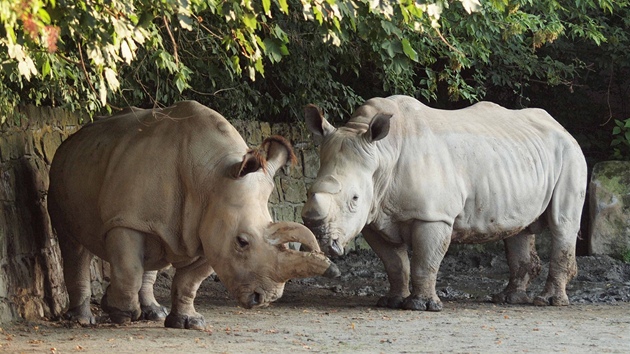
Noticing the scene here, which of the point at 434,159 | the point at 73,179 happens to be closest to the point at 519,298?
the point at 434,159

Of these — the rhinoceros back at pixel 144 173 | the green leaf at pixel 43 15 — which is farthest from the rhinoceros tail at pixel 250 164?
the green leaf at pixel 43 15

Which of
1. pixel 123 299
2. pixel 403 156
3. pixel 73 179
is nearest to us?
pixel 123 299

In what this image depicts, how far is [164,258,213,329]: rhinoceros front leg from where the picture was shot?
7414mm

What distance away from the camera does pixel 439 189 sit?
29.7 ft

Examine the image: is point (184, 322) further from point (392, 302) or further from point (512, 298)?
point (512, 298)

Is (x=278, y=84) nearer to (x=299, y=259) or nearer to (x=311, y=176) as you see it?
(x=311, y=176)

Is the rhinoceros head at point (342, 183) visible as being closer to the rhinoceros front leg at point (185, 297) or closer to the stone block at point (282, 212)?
the rhinoceros front leg at point (185, 297)

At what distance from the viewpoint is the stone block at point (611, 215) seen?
12180mm

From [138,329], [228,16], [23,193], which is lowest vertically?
[138,329]

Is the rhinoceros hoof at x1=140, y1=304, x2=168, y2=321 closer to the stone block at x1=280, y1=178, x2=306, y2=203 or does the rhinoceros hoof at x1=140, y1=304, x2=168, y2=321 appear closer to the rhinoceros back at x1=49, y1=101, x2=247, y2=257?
the rhinoceros back at x1=49, y1=101, x2=247, y2=257

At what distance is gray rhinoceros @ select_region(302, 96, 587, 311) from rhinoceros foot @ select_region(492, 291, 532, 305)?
1cm

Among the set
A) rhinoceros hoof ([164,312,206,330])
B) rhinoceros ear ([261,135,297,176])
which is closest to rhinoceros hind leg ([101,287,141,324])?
rhinoceros hoof ([164,312,206,330])

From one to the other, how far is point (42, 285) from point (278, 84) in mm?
4698

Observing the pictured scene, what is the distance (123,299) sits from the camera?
7082 mm
